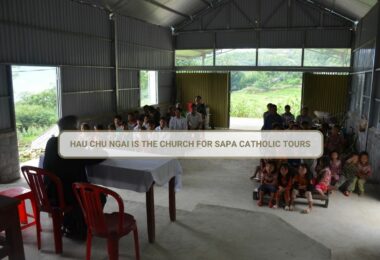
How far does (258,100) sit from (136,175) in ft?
49.2

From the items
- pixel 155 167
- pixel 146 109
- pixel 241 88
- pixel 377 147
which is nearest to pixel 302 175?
pixel 377 147

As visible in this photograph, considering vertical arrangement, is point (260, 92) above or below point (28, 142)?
above

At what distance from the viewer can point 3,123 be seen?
6242 millimetres

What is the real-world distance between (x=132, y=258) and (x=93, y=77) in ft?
20.0

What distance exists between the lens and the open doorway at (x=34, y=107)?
693 cm

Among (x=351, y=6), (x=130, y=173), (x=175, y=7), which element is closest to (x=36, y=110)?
(x=130, y=173)

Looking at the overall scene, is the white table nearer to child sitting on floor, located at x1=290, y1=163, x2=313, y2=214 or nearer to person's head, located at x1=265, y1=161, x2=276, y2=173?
person's head, located at x1=265, y1=161, x2=276, y2=173

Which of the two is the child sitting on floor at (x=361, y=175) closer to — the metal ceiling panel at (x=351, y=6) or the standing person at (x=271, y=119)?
the standing person at (x=271, y=119)

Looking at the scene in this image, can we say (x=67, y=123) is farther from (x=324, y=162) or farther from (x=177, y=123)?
(x=324, y=162)

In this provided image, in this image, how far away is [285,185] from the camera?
17.1 feet

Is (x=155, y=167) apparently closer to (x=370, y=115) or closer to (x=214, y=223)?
(x=214, y=223)

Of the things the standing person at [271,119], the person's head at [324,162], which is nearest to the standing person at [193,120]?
the standing person at [271,119]

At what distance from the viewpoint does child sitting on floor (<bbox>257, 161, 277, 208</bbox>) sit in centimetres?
525

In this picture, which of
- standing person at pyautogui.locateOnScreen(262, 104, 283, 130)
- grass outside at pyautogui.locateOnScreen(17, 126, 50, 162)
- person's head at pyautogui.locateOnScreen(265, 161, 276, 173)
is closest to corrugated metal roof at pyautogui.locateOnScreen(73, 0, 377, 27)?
standing person at pyautogui.locateOnScreen(262, 104, 283, 130)
